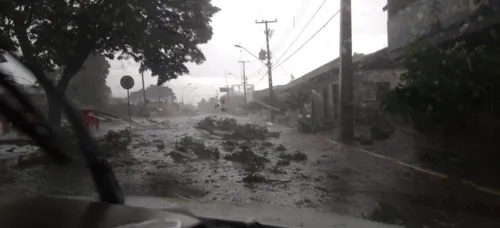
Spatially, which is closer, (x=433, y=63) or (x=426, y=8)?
(x=433, y=63)

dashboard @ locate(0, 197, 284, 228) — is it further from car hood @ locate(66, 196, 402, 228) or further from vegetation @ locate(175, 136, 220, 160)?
vegetation @ locate(175, 136, 220, 160)

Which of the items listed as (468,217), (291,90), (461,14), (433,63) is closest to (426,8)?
(461,14)

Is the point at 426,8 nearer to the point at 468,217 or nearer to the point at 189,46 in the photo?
the point at 189,46

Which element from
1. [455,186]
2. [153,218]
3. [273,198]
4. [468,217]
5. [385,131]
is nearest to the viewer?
[153,218]

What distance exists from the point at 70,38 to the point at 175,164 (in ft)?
11.0

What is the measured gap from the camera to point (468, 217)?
5.93 m

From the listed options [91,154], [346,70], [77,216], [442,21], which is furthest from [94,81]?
[77,216]

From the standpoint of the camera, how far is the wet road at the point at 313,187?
559cm

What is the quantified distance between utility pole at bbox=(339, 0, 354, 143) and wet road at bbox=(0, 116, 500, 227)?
13.7 feet

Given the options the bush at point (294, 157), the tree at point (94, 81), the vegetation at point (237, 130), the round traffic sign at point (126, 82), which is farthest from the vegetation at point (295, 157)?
the tree at point (94, 81)

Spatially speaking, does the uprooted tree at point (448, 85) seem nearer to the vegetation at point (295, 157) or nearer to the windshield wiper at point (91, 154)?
the vegetation at point (295, 157)

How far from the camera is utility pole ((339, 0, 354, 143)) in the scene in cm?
1534

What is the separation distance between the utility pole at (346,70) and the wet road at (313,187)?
4179mm

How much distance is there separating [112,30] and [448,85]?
664cm
